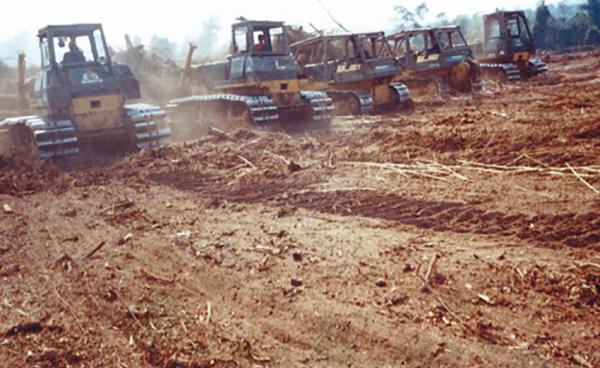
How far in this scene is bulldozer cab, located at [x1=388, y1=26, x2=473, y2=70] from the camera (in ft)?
68.5

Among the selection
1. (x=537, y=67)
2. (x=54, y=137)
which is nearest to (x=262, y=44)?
(x=54, y=137)

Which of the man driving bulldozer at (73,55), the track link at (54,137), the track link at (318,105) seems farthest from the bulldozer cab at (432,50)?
the track link at (54,137)

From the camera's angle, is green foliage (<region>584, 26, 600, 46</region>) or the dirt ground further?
green foliage (<region>584, 26, 600, 46</region>)

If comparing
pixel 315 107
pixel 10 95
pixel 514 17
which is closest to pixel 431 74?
pixel 514 17

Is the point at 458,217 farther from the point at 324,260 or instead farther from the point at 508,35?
the point at 508,35

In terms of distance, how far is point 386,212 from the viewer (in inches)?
251

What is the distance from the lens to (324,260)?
201 inches

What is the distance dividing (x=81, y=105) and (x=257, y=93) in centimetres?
444

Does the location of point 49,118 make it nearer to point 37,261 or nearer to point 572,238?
point 37,261

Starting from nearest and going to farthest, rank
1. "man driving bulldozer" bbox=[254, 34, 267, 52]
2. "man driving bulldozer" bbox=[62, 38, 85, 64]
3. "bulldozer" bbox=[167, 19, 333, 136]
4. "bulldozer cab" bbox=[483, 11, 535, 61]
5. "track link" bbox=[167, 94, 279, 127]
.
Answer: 1. "man driving bulldozer" bbox=[62, 38, 85, 64]
2. "track link" bbox=[167, 94, 279, 127]
3. "bulldozer" bbox=[167, 19, 333, 136]
4. "man driving bulldozer" bbox=[254, 34, 267, 52]
5. "bulldozer cab" bbox=[483, 11, 535, 61]

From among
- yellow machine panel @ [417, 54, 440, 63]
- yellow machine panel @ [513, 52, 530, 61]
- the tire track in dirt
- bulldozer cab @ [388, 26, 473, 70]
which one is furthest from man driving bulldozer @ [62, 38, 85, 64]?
yellow machine panel @ [513, 52, 530, 61]

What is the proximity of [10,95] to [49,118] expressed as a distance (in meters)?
10.4

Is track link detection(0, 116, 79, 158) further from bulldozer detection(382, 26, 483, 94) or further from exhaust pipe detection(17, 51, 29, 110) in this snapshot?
bulldozer detection(382, 26, 483, 94)

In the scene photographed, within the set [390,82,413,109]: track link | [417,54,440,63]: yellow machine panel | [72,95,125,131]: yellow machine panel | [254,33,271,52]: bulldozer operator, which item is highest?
[254,33,271,52]: bulldozer operator
